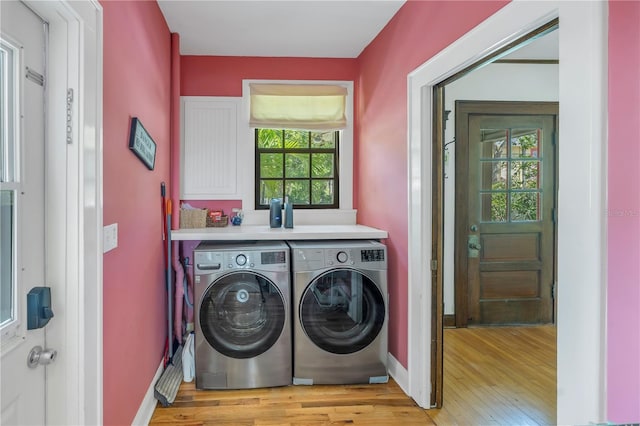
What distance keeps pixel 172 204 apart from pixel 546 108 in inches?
→ 138

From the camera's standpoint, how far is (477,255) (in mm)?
3826

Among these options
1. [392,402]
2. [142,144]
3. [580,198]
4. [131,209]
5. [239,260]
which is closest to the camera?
[580,198]

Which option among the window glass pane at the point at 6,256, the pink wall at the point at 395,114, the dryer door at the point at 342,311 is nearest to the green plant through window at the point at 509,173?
the pink wall at the point at 395,114

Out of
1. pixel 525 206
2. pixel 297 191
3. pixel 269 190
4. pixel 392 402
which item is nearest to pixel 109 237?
pixel 392 402

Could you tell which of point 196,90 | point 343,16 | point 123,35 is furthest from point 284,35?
point 123,35

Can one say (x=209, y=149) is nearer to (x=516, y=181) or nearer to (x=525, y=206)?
(x=516, y=181)

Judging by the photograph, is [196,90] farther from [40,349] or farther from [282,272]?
[40,349]

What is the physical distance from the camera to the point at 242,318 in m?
2.66

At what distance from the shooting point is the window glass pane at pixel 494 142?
3.83 meters

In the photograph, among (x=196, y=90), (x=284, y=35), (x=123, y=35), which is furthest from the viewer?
(x=196, y=90)

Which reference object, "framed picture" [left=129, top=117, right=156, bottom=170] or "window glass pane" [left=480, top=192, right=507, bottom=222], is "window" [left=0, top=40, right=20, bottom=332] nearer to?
"framed picture" [left=129, top=117, right=156, bottom=170]

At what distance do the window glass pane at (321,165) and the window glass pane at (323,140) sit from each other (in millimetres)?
95

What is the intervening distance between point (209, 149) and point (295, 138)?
0.80m

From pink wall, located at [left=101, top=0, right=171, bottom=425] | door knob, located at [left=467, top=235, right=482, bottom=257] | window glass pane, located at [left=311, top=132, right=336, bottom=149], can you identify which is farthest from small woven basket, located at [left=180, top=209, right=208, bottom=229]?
door knob, located at [left=467, top=235, right=482, bottom=257]
